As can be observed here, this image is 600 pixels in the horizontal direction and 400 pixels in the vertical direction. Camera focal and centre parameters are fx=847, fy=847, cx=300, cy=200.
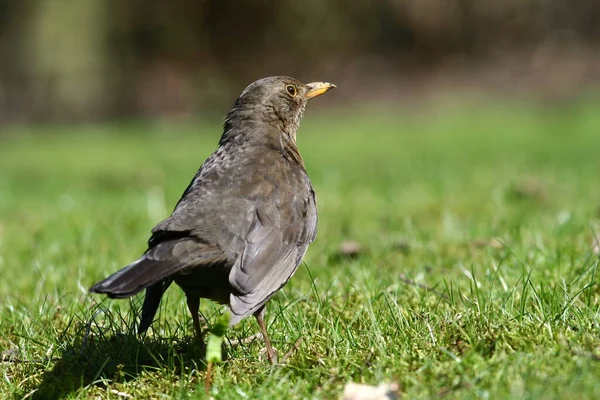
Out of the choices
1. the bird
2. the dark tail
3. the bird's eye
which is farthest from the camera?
the bird's eye

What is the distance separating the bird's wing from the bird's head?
0.63 meters

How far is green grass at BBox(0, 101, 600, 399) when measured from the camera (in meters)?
2.90

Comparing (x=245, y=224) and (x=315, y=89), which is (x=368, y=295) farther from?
(x=315, y=89)

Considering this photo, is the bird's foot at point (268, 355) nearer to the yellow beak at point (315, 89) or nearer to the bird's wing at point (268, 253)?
the bird's wing at point (268, 253)

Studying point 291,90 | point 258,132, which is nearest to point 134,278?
point 258,132

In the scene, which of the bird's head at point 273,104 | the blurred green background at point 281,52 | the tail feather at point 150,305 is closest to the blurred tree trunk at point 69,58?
the blurred green background at point 281,52

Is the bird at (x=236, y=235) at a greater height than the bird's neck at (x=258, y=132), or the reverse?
the bird's neck at (x=258, y=132)

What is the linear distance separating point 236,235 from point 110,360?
68 cm

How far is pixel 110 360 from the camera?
10.7 ft

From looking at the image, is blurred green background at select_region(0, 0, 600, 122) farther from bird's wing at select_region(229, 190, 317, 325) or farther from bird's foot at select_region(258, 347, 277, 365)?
bird's foot at select_region(258, 347, 277, 365)

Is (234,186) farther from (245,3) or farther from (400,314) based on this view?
(245,3)

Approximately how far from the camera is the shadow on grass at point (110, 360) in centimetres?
315

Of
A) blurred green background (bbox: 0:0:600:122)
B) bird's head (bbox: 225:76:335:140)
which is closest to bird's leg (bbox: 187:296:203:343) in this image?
bird's head (bbox: 225:76:335:140)

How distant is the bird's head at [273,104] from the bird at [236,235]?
0.07 m
